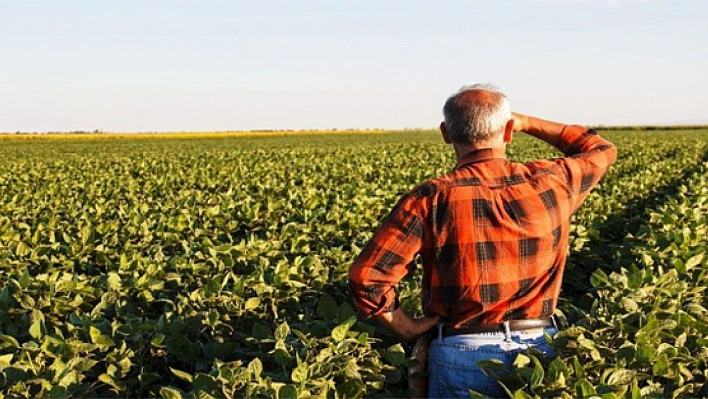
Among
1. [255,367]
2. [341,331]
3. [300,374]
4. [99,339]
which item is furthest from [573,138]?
[99,339]

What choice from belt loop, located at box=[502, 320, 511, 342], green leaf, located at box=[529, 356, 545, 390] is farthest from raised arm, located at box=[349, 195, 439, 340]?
green leaf, located at box=[529, 356, 545, 390]

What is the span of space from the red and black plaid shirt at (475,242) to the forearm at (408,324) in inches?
1.5

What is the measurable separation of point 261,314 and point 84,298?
1.34m

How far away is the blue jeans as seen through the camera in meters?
3.07

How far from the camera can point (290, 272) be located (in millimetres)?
4961

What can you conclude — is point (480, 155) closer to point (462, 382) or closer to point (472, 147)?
point (472, 147)

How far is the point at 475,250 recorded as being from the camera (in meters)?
3.00

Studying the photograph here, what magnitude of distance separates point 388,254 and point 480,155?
518mm

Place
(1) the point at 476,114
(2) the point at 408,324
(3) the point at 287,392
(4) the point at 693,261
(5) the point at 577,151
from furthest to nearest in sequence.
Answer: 1. (4) the point at 693,261
2. (5) the point at 577,151
3. (2) the point at 408,324
4. (1) the point at 476,114
5. (3) the point at 287,392

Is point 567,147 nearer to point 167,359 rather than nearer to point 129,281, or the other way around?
point 167,359

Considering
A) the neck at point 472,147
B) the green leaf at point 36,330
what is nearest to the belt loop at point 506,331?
the neck at point 472,147

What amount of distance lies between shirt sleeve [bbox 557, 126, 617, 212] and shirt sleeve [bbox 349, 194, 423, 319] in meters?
0.75

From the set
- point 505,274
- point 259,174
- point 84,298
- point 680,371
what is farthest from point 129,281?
point 259,174

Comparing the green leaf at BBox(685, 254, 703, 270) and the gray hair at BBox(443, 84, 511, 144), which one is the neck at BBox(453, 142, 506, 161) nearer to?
the gray hair at BBox(443, 84, 511, 144)
